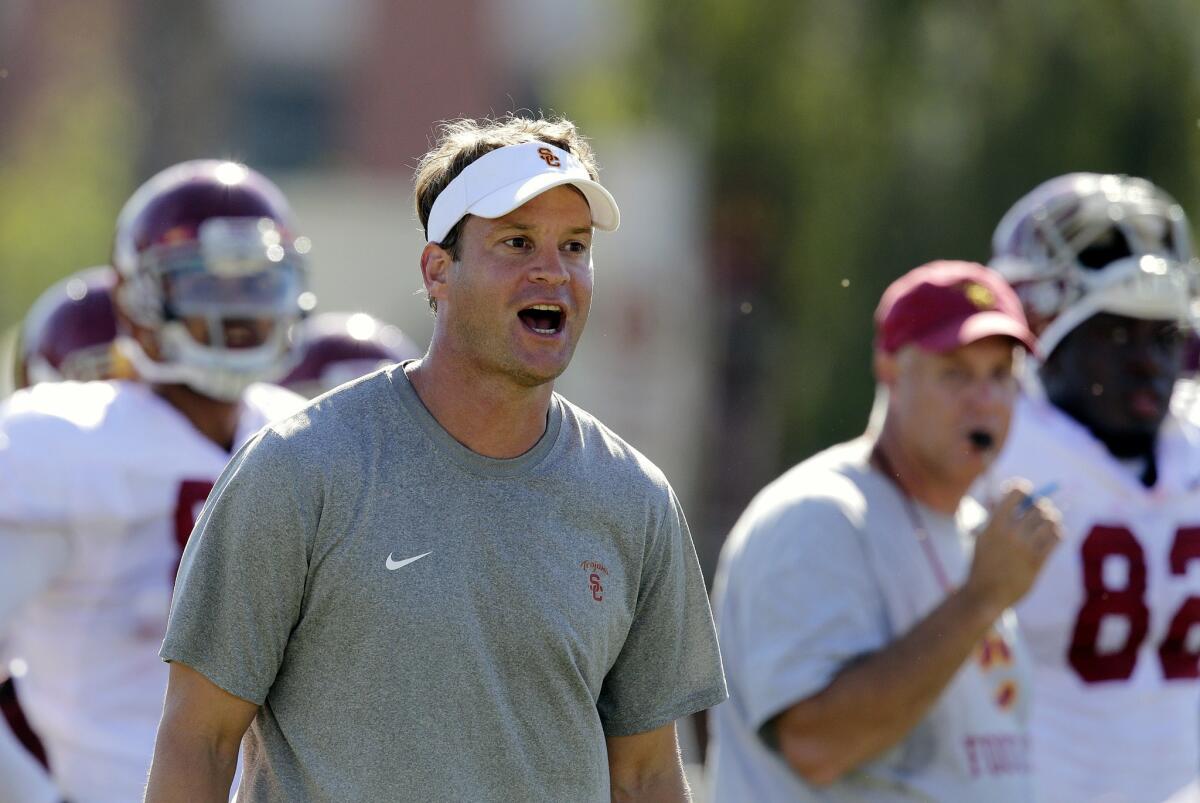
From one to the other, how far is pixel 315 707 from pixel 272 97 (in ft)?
90.7

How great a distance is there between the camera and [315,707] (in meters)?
2.95

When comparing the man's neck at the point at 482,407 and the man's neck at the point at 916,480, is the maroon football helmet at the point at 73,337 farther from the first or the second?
the man's neck at the point at 482,407

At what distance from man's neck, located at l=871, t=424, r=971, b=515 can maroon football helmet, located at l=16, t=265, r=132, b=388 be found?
301 cm

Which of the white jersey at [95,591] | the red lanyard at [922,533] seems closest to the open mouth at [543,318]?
the red lanyard at [922,533]

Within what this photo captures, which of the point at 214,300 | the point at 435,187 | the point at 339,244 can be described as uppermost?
the point at 435,187

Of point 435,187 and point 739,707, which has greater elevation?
point 435,187

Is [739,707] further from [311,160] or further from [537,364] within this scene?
[311,160]

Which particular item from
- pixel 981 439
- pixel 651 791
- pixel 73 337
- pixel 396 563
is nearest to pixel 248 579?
pixel 396 563

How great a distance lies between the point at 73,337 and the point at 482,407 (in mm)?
3993

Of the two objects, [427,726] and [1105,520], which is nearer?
[427,726]

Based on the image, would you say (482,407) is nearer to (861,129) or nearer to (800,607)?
(800,607)

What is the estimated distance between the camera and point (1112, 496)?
16.9ft

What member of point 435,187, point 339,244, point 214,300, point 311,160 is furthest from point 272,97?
point 435,187

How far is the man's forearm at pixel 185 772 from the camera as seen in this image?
9.46ft
